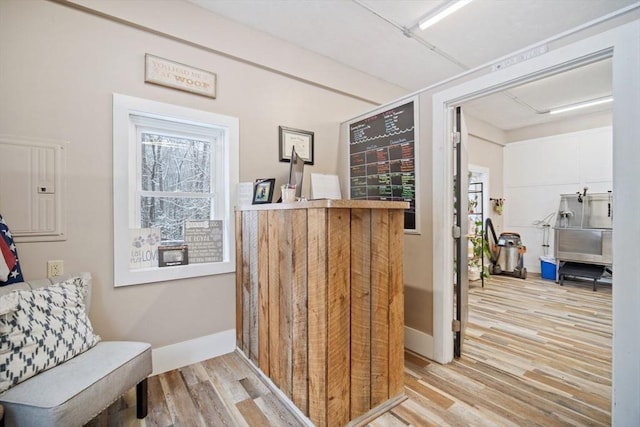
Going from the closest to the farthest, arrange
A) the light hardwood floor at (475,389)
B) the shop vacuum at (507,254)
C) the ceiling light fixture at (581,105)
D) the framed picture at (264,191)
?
1. the light hardwood floor at (475,389)
2. the framed picture at (264,191)
3. the ceiling light fixture at (581,105)
4. the shop vacuum at (507,254)

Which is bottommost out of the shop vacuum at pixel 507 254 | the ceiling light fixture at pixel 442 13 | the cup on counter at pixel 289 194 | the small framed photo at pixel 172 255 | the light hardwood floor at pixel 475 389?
the light hardwood floor at pixel 475 389

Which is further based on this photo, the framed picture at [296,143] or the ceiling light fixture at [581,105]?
the ceiling light fixture at [581,105]

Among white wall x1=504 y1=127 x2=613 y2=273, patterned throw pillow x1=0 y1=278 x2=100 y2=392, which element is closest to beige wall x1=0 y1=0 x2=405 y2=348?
patterned throw pillow x1=0 y1=278 x2=100 y2=392

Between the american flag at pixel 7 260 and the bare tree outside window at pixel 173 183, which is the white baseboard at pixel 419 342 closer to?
the bare tree outside window at pixel 173 183

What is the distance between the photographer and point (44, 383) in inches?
49.2

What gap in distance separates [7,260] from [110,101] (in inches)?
45.5

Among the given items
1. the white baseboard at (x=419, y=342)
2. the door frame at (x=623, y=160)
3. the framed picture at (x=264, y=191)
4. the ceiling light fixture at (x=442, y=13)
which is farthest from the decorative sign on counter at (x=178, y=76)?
the white baseboard at (x=419, y=342)

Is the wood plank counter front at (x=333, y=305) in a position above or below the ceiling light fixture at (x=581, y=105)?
below

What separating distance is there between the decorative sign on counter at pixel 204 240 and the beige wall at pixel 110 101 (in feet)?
0.60

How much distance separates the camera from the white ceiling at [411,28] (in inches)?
92.6

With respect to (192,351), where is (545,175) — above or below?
above

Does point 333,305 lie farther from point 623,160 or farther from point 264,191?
point 623,160

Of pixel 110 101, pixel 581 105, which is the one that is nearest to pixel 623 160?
pixel 110 101

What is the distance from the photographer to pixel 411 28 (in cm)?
266
